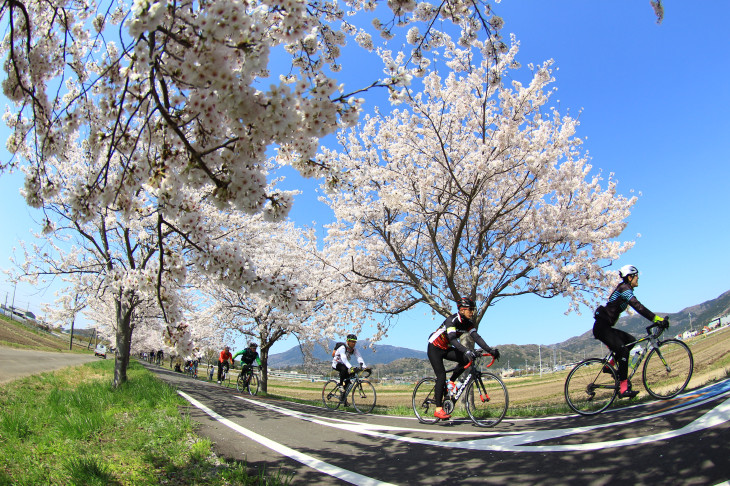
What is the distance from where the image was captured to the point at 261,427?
244 inches

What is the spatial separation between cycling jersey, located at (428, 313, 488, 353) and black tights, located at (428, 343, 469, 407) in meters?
0.10

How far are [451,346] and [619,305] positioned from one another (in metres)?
2.72

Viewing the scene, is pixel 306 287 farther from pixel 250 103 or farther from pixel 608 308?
pixel 250 103

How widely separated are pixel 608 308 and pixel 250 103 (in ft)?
19.8

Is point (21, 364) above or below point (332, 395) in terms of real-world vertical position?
above

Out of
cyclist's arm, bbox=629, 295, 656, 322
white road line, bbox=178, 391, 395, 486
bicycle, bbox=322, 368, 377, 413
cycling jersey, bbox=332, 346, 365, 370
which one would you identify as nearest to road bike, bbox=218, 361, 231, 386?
bicycle, bbox=322, 368, 377, 413

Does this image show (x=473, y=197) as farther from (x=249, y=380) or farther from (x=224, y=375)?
(x=224, y=375)

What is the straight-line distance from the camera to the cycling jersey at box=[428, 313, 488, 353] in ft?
20.2

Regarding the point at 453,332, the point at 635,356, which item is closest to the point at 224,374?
the point at 453,332

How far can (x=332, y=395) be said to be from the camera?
1002cm

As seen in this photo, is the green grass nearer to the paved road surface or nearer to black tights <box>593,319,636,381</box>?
black tights <box>593,319,636,381</box>

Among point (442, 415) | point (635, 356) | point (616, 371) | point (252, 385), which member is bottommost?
point (252, 385)

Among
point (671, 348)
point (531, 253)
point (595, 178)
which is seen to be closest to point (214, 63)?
point (671, 348)

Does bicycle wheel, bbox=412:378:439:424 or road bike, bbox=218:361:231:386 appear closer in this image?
bicycle wheel, bbox=412:378:439:424
